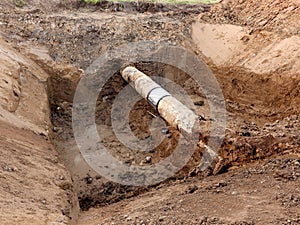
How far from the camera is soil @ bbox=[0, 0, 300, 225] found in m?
6.27

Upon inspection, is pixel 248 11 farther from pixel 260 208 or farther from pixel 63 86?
pixel 260 208

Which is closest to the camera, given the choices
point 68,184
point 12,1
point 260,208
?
point 260,208

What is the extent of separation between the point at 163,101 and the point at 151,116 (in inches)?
54.2

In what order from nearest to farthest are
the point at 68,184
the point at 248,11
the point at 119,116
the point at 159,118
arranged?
the point at 68,184 → the point at 159,118 → the point at 119,116 → the point at 248,11

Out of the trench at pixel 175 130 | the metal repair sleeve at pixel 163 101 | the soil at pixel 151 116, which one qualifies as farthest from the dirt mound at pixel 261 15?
the metal repair sleeve at pixel 163 101

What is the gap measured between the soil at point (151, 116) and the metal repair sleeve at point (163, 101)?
39 centimetres

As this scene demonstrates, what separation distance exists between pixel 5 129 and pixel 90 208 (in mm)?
1990

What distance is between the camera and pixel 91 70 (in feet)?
37.9

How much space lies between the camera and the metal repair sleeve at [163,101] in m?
8.86

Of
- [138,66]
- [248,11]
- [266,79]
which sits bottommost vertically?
[266,79]

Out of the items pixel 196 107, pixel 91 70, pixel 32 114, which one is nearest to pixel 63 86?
pixel 91 70

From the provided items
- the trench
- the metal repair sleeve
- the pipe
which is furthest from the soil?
the metal repair sleeve

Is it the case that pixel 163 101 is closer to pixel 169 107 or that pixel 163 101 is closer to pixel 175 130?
pixel 169 107

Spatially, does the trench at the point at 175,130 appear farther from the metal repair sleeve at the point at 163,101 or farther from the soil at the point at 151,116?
the metal repair sleeve at the point at 163,101
